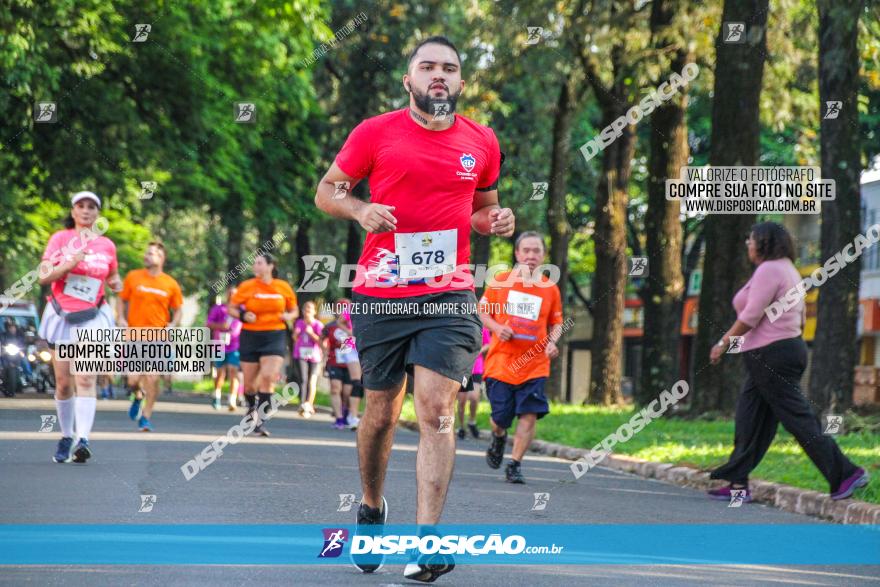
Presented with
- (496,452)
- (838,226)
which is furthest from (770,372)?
(838,226)

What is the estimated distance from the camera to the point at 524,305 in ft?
38.8

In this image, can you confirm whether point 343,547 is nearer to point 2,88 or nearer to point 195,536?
point 195,536

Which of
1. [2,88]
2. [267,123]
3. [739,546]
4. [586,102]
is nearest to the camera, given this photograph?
[739,546]

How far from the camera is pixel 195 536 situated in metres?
6.95

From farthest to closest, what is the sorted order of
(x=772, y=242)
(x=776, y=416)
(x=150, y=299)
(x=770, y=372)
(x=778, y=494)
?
(x=150, y=299) → (x=778, y=494) → (x=772, y=242) → (x=776, y=416) → (x=770, y=372)

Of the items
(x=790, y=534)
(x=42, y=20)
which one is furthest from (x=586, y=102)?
(x=790, y=534)

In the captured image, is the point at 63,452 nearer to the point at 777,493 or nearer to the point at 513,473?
the point at 513,473

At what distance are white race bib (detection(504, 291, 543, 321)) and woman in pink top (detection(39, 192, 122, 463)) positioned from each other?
319cm

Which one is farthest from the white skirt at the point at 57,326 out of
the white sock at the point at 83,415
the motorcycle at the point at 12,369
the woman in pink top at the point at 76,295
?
the motorcycle at the point at 12,369

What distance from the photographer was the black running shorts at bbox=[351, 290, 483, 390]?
19.4 feet

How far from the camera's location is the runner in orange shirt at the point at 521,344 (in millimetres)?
11680

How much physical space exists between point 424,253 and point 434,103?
0.62 metres

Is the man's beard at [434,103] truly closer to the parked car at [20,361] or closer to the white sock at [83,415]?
the white sock at [83,415]

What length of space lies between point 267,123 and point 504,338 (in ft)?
50.2
